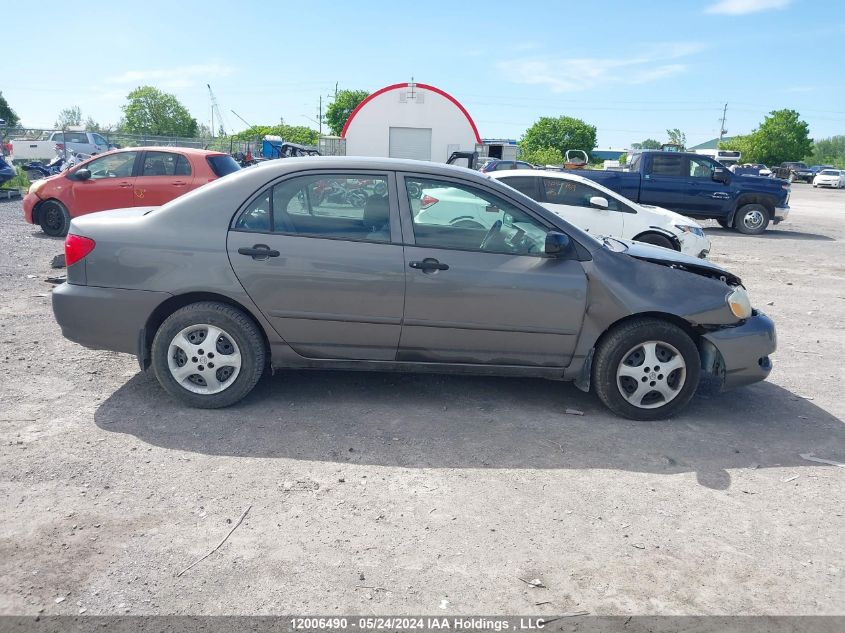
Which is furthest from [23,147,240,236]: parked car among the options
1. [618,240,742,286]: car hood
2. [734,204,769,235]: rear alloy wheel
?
[734,204,769,235]: rear alloy wheel

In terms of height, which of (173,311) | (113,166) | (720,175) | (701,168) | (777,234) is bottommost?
(777,234)

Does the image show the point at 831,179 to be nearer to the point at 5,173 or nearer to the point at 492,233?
the point at 5,173

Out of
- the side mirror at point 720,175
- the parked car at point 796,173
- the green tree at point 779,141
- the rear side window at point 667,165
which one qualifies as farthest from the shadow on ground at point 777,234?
the green tree at point 779,141

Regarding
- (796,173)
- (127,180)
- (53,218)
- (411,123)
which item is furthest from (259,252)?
(796,173)

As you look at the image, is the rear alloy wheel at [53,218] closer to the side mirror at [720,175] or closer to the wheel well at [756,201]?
the side mirror at [720,175]

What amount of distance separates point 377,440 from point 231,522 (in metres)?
1.15

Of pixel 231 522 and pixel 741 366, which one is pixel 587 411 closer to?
pixel 741 366

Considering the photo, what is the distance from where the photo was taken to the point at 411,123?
1340 inches

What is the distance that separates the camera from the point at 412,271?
4430 millimetres

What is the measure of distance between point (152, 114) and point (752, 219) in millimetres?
87198

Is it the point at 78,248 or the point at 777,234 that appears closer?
the point at 78,248

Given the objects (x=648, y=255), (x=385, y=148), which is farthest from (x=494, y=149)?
(x=648, y=255)

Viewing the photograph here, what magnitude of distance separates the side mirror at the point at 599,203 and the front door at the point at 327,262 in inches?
249

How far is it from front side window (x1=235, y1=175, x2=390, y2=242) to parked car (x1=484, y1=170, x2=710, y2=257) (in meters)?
6.22
